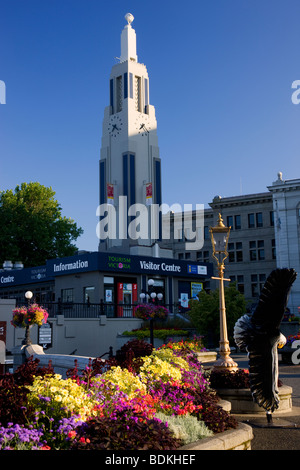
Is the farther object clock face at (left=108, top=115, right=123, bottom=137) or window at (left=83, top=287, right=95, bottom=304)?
clock face at (left=108, top=115, right=123, bottom=137)

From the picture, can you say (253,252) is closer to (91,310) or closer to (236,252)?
(236,252)

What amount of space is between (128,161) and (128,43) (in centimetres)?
1719

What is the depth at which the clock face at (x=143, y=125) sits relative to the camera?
59312 millimetres

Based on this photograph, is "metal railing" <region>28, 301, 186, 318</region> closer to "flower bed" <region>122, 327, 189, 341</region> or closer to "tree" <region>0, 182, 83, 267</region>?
→ "flower bed" <region>122, 327, 189, 341</region>

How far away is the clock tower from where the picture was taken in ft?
185

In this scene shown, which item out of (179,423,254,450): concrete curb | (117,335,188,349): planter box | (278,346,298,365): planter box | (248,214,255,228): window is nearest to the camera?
(179,423,254,450): concrete curb

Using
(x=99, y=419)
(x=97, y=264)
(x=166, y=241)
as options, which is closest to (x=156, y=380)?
(x=99, y=419)

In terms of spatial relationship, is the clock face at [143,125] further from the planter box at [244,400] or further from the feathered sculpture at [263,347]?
the feathered sculpture at [263,347]

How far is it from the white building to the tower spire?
80.3 feet

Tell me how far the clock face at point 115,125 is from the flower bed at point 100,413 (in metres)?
52.4

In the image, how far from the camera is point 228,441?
6.67 metres

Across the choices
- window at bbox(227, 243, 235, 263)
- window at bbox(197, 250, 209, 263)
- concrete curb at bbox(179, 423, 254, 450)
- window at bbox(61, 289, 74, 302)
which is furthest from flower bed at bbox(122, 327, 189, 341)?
window at bbox(197, 250, 209, 263)

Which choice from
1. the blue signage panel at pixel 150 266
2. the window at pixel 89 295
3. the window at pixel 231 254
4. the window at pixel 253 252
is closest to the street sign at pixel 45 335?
the window at pixel 89 295
